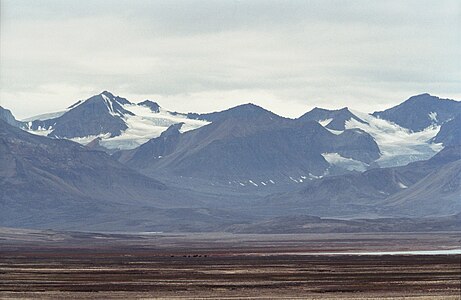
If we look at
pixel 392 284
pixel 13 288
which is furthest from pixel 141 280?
pixel 392 284

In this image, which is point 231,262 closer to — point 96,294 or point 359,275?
point 359,275

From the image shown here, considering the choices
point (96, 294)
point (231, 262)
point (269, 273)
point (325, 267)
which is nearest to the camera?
point (96, 294)

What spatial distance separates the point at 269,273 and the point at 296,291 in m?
24.6

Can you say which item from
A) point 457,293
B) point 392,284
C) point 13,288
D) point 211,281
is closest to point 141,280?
point 211,281

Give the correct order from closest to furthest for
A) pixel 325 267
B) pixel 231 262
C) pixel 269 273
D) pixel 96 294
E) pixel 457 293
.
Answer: pixel 457 293, pixel 96 294, pixel 269 273, pixel 325 267, pixel 231 262

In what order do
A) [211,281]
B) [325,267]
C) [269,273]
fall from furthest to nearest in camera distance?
[325,267] < [269,273] < [211,281]

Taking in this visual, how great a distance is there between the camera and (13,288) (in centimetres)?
9806

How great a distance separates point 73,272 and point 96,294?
31844 mm

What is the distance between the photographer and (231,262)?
147750 millimetres

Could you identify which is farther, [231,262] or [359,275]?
[231,262]

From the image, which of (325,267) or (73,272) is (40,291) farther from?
(325,267)

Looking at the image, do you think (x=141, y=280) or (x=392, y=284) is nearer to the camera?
(x=392, y=284)

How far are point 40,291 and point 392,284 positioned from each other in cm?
2710

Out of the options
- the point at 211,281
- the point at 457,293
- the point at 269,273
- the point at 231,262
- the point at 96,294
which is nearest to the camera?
the point at 457,293
